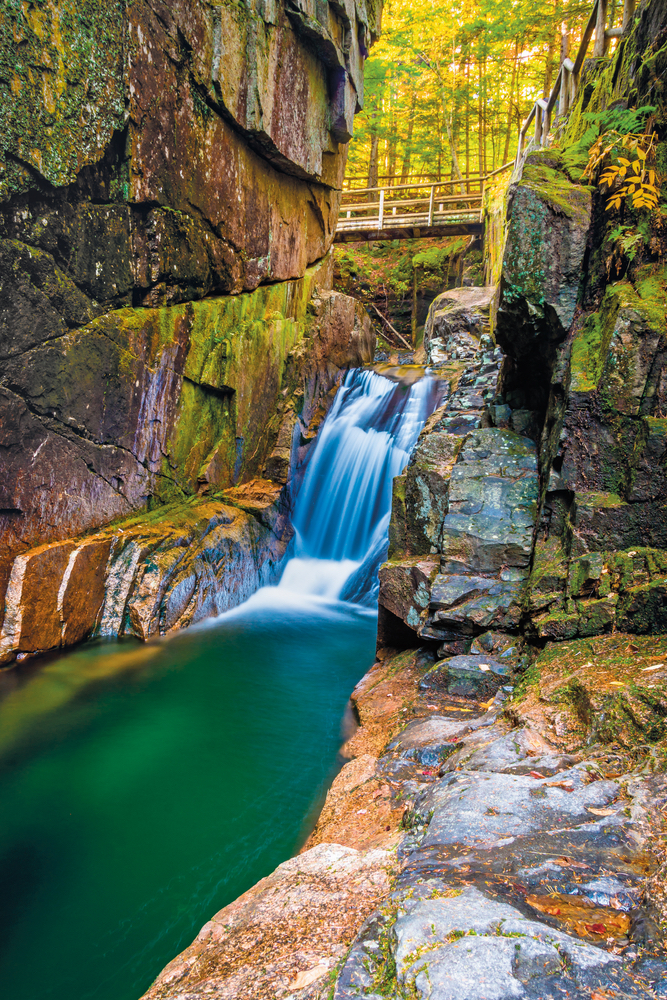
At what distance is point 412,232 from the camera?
55.2ft

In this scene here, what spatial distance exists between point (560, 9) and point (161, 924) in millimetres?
22476

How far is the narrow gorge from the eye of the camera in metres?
2.22

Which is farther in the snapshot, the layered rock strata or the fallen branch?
the fallen branch

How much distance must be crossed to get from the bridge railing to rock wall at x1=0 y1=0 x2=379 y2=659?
161 inches

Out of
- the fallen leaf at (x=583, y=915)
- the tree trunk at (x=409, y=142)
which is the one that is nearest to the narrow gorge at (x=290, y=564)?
the fallen leaf at (x=583, y=915)

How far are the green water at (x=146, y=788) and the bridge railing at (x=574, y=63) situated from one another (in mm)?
7804

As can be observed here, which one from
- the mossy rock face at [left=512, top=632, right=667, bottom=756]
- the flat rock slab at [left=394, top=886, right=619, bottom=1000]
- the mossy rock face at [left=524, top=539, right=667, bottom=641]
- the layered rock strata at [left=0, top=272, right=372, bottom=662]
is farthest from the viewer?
the layered rock strata at [left=0, top=272, right=372, bottom=662]

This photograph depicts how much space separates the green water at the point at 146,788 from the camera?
3.46m

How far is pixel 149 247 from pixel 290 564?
5842 mm

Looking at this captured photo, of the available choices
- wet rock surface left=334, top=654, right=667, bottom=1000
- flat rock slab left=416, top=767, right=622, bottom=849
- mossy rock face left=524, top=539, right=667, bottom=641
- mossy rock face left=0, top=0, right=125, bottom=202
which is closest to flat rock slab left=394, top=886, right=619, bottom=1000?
wet rock surface left=334, top=654, right=667, bottom=1000

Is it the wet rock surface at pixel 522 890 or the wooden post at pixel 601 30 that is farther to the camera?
the wooden post at pixel 601 30

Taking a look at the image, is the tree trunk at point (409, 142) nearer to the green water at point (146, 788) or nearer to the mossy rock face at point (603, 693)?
the green water at point (146, 788)

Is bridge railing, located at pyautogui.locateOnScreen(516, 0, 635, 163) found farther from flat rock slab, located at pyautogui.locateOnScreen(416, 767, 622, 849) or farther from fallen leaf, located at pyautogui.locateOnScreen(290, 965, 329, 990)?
fallen leaf, located at pyautogui.locateOnScreen(290, 965, 329, 990)

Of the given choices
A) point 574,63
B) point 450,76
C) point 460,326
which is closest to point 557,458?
point 574,63
